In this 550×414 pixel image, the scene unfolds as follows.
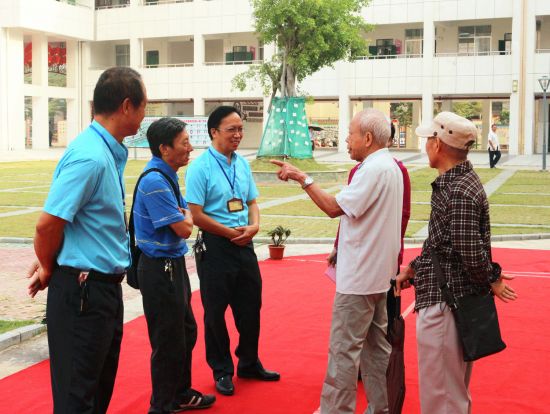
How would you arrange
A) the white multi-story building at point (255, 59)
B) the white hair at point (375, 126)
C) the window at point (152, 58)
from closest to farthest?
the white hair at point (375, 126) → the white multi-story building at point (255, 59) → the window at point (152, 58)

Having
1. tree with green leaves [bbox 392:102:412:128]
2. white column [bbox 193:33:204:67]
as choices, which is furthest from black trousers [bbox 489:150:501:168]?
tree with green leaves [bbox 392:102:412:128]

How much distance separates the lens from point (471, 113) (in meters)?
57.1

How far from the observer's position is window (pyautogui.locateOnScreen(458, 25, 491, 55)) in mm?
45594

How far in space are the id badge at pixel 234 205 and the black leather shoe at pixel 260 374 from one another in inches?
45.4

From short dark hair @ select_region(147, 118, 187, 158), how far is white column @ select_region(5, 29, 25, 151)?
46.7m

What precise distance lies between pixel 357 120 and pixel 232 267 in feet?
5.09

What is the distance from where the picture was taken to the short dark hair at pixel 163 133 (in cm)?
480

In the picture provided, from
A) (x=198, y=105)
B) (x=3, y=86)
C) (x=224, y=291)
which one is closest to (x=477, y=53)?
(x=198, y=105)

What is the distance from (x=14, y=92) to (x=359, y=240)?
1903 inches

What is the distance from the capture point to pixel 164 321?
15.6 ft

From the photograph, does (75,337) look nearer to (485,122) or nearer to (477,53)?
(477,53)

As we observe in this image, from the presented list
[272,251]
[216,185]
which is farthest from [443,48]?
[216,185]

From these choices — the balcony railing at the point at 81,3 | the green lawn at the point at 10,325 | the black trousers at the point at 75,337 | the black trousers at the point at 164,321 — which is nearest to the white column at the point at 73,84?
the balcony railing at the point at 81,3

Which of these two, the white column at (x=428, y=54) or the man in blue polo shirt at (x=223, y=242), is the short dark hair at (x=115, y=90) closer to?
the man in blue polo shirt at (x=223, y=242)
